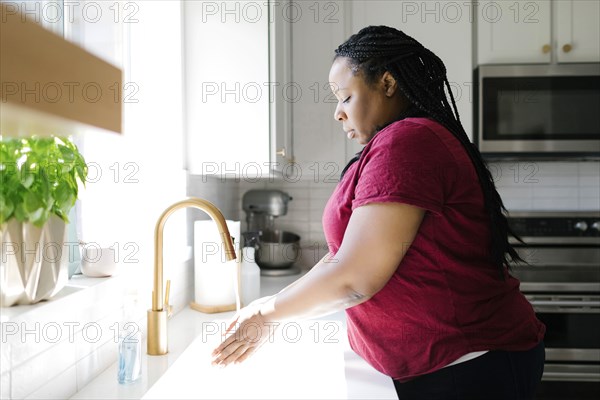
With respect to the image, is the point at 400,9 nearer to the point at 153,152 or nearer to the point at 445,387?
the point at 153,152

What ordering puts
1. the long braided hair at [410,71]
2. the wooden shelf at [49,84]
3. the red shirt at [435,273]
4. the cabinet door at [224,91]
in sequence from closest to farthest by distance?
the wooden shelf at [49,84]
the red shirt at [435,273]
the long braided hair at [410,71]
the cabinet door at [224,91]

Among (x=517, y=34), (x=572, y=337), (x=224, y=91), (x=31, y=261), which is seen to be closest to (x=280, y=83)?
(x=224, y=91)

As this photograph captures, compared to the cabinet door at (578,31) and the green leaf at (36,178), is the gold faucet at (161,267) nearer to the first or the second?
the green leaf at (36,178)

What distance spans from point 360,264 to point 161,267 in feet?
1.66

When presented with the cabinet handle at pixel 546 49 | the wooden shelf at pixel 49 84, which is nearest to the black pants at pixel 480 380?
the wooden shelf at pixel 49 84

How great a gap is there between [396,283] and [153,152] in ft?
3.28

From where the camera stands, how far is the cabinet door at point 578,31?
7.74 feet

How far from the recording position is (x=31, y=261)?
33.8 inches

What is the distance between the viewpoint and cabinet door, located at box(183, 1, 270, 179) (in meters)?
1.84

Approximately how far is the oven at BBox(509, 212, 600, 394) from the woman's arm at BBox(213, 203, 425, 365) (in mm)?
1429

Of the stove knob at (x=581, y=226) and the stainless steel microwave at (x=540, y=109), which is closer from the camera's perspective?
the stainless steel microwave at (x=540, y=109)

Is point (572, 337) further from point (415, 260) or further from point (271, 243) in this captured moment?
point (415, 260)

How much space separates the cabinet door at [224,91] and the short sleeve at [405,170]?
3.21 feet

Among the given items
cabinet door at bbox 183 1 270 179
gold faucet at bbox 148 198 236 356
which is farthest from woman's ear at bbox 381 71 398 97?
cabinet door at bbox 183 1 270 179
